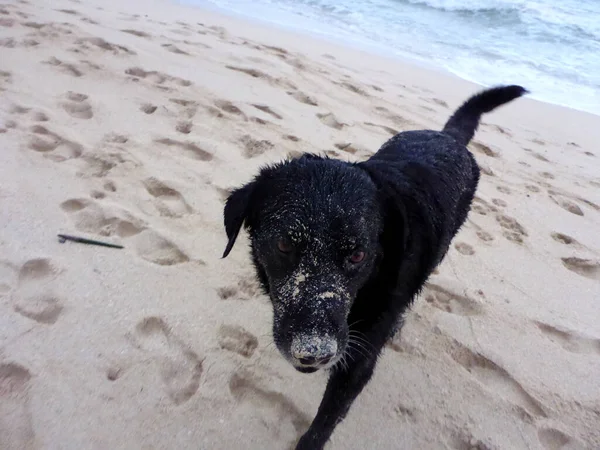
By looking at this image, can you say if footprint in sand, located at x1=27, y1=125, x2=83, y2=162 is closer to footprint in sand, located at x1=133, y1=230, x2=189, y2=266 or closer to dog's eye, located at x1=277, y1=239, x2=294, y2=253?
footprint in sand, located at x1=133, y1=230, x2=189, y2=266

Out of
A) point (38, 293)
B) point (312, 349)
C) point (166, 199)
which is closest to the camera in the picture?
point (312, 349)

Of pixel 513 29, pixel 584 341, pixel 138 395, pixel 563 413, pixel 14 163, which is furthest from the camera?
pixel 513 29

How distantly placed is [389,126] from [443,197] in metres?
2.49

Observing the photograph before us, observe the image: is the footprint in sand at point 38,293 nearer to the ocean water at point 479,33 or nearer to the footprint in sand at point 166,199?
the footprint in sand at point 166,199

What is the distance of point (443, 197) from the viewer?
2.38 metres

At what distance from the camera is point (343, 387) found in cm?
210

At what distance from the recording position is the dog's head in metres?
1.69

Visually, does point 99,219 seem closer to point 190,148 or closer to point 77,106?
point 190,148

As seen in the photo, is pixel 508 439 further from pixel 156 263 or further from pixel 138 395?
pixel 156 263

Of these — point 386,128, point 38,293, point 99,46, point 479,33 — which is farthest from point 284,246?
point 479,33

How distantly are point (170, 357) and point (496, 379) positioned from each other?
1716mm

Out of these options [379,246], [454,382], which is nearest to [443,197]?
[379,246]

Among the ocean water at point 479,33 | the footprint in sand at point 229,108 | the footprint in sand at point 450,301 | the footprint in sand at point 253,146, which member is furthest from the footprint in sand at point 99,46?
the footprint in sand at point 450,301

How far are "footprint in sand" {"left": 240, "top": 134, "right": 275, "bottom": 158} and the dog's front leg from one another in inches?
86.0
